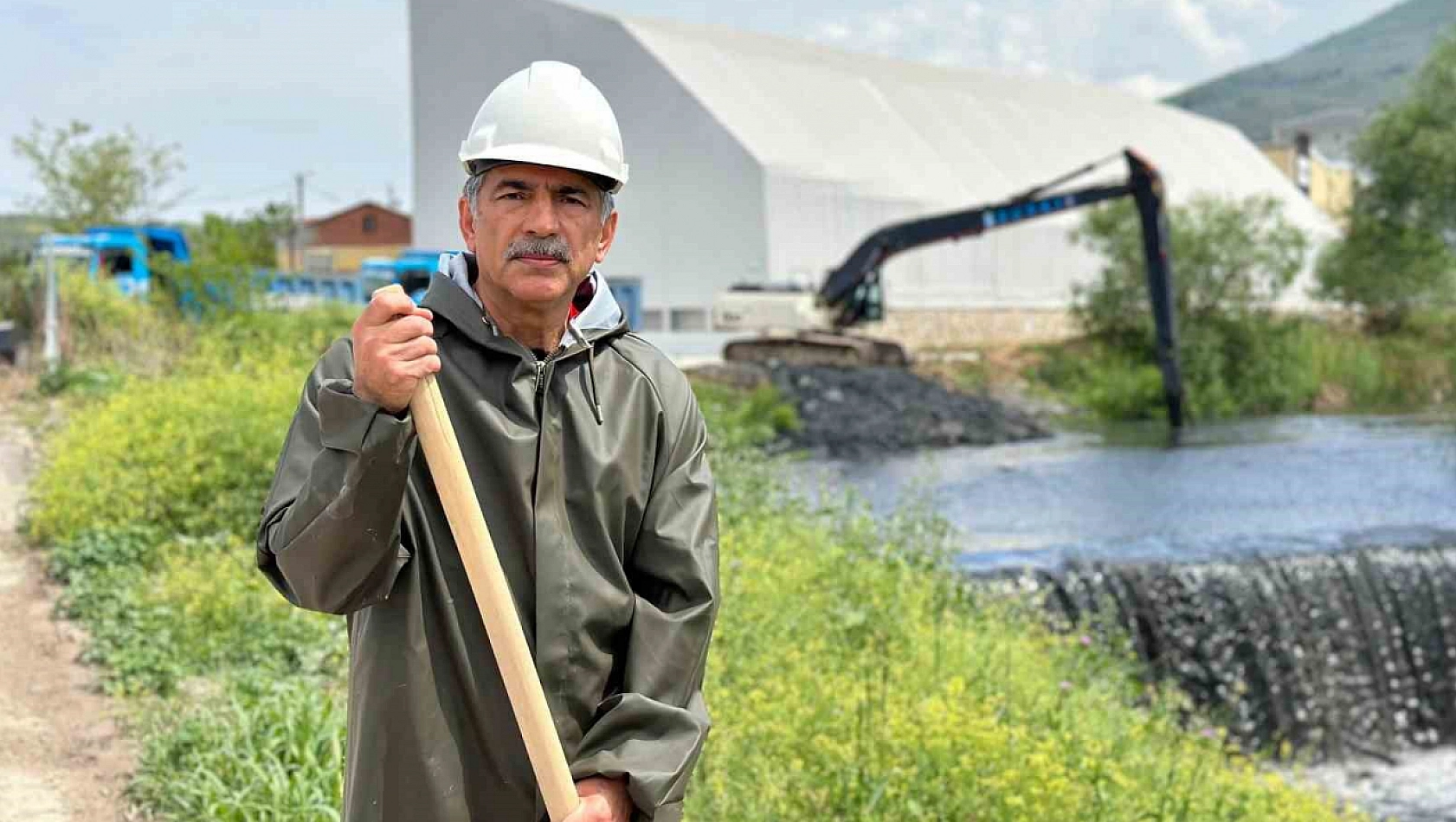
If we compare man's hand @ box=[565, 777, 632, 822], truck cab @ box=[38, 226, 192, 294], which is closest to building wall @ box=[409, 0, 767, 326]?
truck cab @ box=[38, 226, 192, 294]

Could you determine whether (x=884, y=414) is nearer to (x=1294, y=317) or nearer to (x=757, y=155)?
(x=757, y=155)

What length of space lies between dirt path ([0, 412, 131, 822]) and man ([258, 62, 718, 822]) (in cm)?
293

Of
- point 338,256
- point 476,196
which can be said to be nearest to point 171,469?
point 476,196

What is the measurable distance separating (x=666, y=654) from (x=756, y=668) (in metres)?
3.65

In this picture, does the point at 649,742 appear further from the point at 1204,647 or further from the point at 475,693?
the point at 1204,647

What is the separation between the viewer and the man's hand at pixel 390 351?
77.0 inches

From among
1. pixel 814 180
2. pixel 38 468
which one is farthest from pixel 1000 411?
pixel 38 468

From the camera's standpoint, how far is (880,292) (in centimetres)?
2995

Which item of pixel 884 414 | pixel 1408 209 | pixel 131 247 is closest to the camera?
pixel 131 247

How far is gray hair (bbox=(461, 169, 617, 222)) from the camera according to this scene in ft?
7.29

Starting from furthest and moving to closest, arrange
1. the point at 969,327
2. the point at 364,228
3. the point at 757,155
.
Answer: the point at 364,228
the point at 969,327
the point at 757,155

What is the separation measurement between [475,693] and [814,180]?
124ft

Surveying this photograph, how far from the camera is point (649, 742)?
85.0 inches

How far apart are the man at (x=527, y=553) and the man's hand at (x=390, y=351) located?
14 cm
